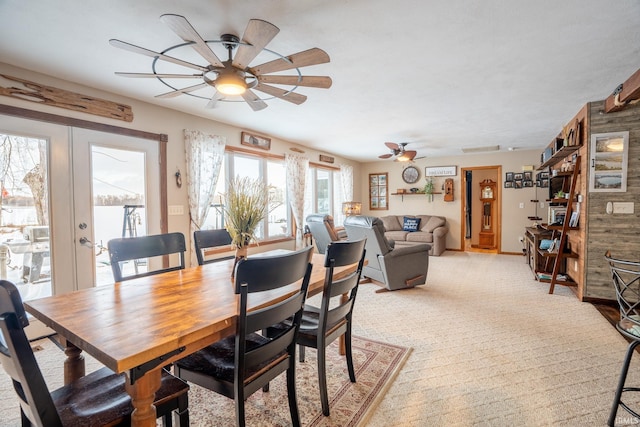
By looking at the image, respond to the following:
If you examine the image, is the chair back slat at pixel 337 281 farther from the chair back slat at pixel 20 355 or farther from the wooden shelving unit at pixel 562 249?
the wooden shelving unit at pixel 562 249

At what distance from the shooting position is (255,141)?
503cm

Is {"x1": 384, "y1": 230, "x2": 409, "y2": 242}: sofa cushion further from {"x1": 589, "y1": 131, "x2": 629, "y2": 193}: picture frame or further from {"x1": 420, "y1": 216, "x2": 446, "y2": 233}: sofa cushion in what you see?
{"x1": 589, "y1": 131, "x2": 629, "y2": 193}: picture frame

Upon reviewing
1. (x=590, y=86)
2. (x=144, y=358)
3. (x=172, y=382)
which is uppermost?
(x=590, y=86)

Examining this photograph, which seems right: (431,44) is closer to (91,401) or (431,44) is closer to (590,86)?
(590,86)

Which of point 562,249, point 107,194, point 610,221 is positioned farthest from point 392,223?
point 107,194

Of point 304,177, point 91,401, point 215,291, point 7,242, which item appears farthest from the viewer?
point 304,177

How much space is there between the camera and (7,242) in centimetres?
265

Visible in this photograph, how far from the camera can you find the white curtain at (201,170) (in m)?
3.99

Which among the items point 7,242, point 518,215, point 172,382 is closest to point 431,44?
point 172,382

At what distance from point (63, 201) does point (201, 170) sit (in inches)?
60.2

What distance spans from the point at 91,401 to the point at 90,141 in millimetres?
2748

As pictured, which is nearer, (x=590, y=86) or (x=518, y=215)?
(x=590, y=86)

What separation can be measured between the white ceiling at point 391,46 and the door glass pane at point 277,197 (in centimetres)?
159

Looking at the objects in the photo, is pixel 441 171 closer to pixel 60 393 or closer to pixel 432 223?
pixel 432 223
